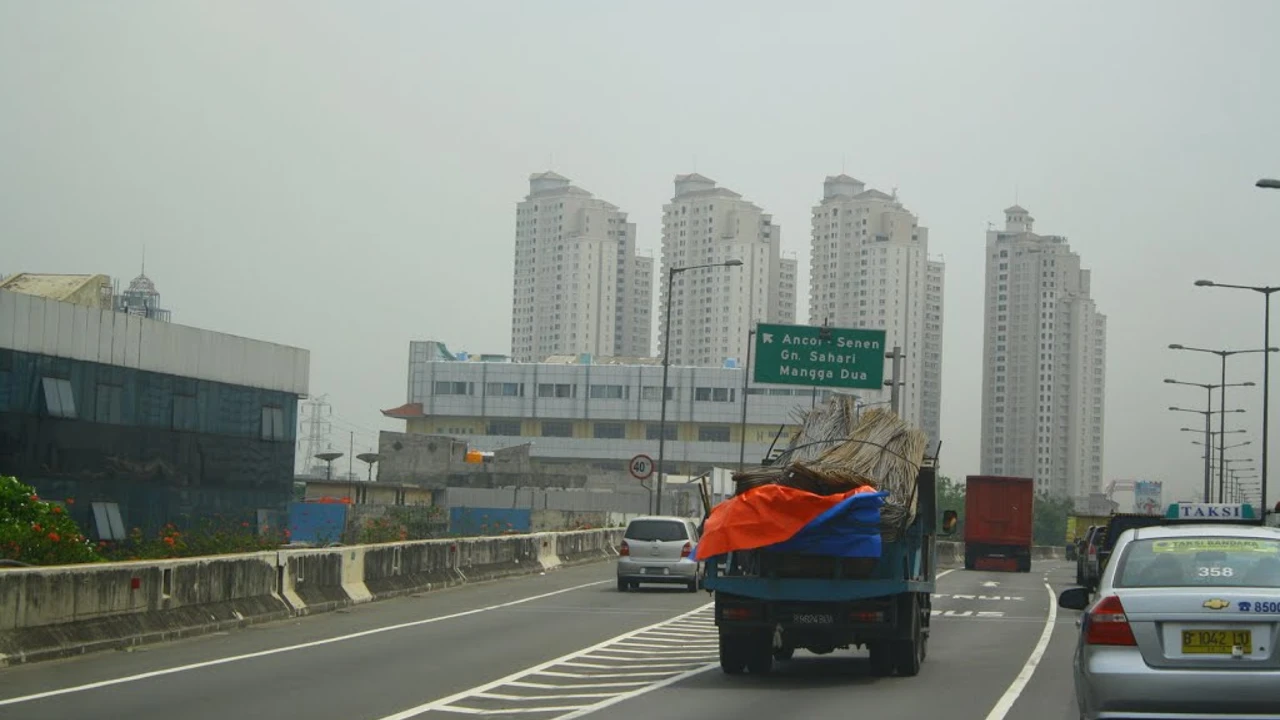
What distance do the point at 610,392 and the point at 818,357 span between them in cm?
11835

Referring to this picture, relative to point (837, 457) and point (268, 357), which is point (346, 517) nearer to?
point (268, 357)

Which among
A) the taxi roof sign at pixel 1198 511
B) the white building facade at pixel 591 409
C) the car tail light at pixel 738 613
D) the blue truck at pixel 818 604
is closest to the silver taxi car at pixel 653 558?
the taxi roof sign at pixel 1198 511

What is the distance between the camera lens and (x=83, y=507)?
41.5 metres

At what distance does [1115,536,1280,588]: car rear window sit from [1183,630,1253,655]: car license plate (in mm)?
416

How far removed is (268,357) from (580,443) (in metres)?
115

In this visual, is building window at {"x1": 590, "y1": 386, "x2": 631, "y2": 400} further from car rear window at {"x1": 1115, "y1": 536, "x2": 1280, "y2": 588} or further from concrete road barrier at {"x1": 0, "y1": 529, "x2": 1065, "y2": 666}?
car rear window at {"x1": 1115, "y1": 536, "x2": 1280, "y2": 588}

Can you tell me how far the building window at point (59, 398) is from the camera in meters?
39.7

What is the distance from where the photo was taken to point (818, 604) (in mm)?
17422

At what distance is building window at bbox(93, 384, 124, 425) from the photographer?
4188cm

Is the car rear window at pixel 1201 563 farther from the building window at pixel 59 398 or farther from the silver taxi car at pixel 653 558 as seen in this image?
the building window at pixel 59 398

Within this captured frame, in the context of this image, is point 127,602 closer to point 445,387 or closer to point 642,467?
point 642,467

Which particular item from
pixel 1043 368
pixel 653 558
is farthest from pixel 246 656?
pixel 1043 368

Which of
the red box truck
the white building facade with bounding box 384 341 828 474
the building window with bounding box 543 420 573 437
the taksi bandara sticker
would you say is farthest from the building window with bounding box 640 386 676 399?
the taksi bandara sticker

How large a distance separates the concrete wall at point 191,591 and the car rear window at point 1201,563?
11.4 m
